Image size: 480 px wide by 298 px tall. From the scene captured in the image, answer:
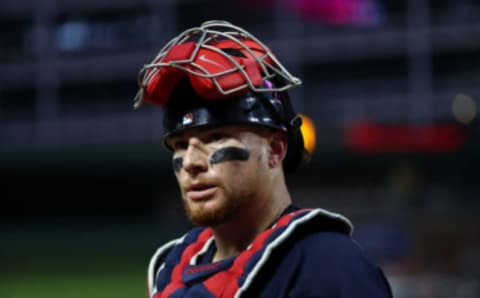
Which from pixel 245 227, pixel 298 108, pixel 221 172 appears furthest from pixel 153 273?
pixel 298 108

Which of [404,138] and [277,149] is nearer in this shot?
[277,149]

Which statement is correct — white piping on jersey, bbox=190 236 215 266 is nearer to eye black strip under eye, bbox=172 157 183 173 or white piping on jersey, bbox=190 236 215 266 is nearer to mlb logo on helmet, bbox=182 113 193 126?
eye black strip under eye, bbox=172 157 183 173

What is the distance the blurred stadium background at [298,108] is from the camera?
43.1 feet

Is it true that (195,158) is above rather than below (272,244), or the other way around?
above

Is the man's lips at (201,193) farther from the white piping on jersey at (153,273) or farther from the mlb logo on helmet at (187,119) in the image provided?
the white piping on jersey at (153,273)

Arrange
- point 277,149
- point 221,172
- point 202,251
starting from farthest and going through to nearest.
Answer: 1. point 202,251
2. point 277,149
3. point 221,172

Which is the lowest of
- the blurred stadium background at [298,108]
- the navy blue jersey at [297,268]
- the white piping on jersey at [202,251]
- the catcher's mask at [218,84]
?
the blurred stadium background at [298,108]

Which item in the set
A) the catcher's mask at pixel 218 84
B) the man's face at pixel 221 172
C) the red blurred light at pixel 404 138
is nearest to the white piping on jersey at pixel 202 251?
the man's face at pixel 221 172

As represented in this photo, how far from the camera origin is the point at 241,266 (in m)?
1.92

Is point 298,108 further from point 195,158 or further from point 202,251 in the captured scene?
point 195,158

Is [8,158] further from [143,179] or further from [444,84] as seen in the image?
[444,84]

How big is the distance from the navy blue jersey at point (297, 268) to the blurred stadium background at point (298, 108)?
27.1 ft

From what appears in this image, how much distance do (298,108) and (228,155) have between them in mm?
19136

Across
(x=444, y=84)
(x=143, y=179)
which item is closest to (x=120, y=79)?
(x=143, y=179)
